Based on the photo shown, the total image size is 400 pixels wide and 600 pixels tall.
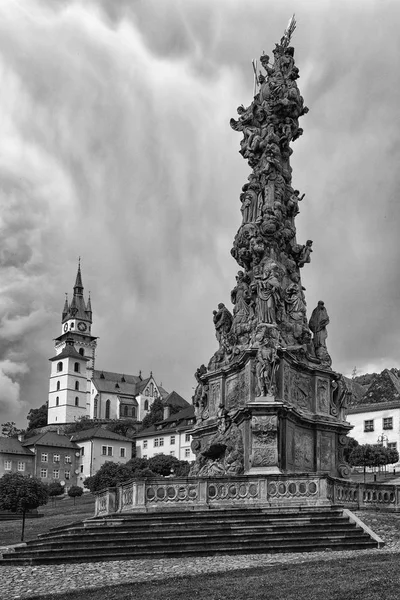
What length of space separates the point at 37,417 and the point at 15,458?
3282 inches

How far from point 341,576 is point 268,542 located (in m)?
5.47

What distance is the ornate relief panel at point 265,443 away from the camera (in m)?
29.6

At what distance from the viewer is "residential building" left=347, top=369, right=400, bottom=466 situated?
77312 millimetres

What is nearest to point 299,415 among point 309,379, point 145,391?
point 309,379

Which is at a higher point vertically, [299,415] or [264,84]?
[264,84]

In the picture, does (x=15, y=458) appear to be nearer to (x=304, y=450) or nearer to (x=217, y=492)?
(x=304, y=450)

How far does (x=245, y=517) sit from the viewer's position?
22969mm

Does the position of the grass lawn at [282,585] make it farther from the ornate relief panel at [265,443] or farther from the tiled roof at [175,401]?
the tiled roof at [175,401]

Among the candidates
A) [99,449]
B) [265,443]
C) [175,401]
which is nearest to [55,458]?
[99,449]

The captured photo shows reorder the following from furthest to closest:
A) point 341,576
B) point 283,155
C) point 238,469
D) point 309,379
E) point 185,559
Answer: point 283,155
point 309,379
point 238,469
point 185,559
point 341,576

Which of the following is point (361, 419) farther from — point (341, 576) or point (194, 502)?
point (341, 576)

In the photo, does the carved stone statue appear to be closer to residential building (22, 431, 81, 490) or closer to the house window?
the house window

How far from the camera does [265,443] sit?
29.7m

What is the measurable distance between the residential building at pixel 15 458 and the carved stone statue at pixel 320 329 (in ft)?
274
